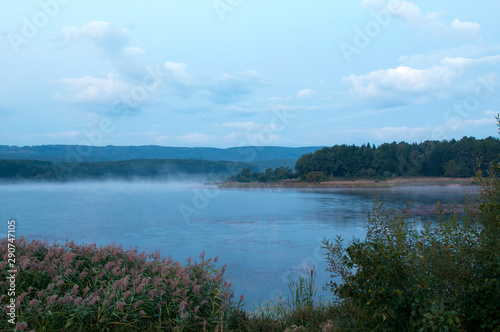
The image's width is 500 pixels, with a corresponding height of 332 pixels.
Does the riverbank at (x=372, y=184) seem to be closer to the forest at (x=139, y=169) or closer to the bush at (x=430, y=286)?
the forest at (x=139, y=169)

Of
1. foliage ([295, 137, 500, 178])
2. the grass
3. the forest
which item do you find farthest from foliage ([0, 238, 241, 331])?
the forest

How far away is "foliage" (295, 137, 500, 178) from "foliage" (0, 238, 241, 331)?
6558 centimetres

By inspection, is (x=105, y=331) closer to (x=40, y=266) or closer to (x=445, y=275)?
(x=40, y=266)

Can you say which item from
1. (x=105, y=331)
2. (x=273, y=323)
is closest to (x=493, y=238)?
(x=273, y=323)

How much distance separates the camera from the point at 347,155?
255ft

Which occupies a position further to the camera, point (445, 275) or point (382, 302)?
point (445, 275)

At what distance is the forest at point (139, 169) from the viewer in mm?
80375

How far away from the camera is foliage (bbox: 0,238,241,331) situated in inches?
172

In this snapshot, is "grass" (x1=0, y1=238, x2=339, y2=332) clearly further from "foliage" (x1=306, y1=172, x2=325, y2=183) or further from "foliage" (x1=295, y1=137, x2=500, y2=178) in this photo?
"foliage" (x1=295, y1=137, x2=500, y2=178)

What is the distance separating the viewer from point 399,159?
72.9 meters

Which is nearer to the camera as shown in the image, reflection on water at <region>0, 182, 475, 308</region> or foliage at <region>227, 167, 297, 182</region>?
reflection on water at <region>0, 182, 475, 308</region>

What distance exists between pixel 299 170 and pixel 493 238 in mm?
74104

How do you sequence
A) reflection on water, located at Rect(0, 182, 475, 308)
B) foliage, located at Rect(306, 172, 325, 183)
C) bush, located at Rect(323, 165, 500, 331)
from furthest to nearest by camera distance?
foliage, located at Rect(306, 172, 325, 183) < reflection on water, located at Rect(0, 182, 475, 308) < bush, located at Rect(323, 165, 500, 331)

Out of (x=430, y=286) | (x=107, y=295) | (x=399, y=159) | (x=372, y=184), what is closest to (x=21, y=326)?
(x=107, y=295)
